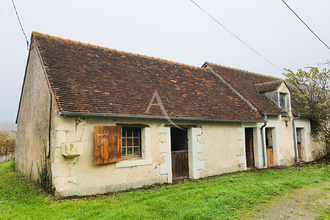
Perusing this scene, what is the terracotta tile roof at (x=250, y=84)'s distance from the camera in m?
11.1

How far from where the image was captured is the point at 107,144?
6.40 meters

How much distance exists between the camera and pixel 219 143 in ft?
29.6

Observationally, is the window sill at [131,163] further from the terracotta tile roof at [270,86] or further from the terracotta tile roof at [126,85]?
the terracotta tile roof at [270,86]

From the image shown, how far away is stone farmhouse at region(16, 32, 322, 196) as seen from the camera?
20.5 ft

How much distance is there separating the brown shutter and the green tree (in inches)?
384

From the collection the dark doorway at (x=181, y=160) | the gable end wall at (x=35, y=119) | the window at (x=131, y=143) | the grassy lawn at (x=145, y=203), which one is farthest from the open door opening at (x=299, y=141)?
the gable end wall at (x=35, y=119)

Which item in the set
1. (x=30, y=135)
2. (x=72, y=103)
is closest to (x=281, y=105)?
(x=72, y=103)

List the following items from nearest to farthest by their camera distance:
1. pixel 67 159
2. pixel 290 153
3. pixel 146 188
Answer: pixel 67 159
pixel 146 188
pixel 290 153

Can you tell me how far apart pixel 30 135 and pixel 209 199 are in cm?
741

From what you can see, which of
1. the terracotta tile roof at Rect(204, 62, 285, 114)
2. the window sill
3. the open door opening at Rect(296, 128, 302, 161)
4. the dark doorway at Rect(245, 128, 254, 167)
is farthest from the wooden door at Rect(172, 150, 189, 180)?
the open door opening at Rect(296, 128, 302, 161)

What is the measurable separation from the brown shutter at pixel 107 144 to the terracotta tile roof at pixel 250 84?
682cm

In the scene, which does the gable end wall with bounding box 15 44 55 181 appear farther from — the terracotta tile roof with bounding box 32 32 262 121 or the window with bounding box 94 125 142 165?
the window with bounding box 94 125 142 165

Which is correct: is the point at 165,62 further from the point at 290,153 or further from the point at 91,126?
the point at 290,153

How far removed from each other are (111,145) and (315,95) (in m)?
11.0
